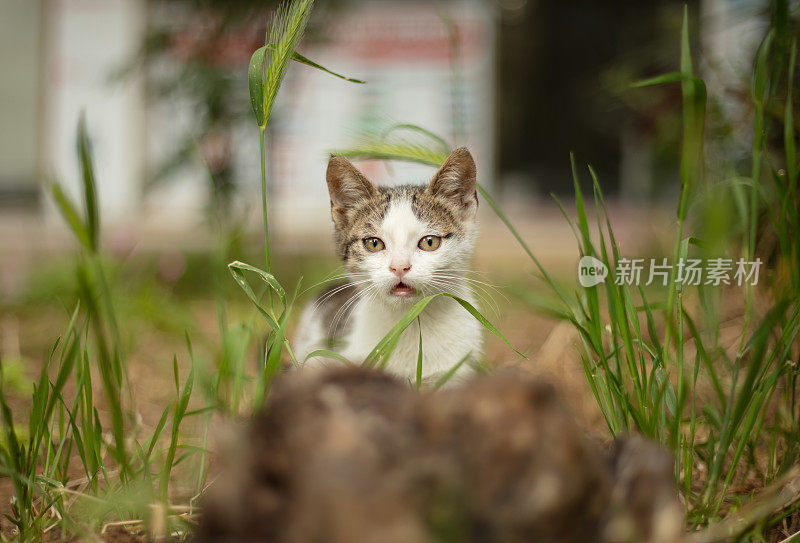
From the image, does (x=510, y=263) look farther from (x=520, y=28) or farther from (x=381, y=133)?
(x=381, y=133)

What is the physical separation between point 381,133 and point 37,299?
2.04 meters

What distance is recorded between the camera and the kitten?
3.91 ft

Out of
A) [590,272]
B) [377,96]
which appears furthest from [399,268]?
[377,96]

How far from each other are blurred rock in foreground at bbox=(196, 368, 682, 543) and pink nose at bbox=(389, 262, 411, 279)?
643 mm

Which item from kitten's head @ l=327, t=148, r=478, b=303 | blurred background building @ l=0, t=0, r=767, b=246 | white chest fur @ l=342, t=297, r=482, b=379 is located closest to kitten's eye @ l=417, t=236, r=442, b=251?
kitten's head @ l=327, t=148, r=478, b=303

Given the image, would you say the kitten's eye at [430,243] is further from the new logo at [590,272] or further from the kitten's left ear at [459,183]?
the new logo at [590,272]

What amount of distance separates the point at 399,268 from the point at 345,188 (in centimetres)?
27

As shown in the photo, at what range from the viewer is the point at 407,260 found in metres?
1.20

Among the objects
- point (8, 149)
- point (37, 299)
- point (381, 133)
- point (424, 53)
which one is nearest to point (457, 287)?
point (381, 133)

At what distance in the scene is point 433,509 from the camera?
46 cm

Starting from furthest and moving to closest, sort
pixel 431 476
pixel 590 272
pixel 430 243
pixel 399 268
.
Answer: pixel 430 243 < pixel 399 268 < pixel 590 272 < pixel 431 476

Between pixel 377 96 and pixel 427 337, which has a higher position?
pixel 377 96

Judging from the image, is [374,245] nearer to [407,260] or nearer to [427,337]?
[407,260]

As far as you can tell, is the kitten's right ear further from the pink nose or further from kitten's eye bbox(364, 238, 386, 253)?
the pink nose
